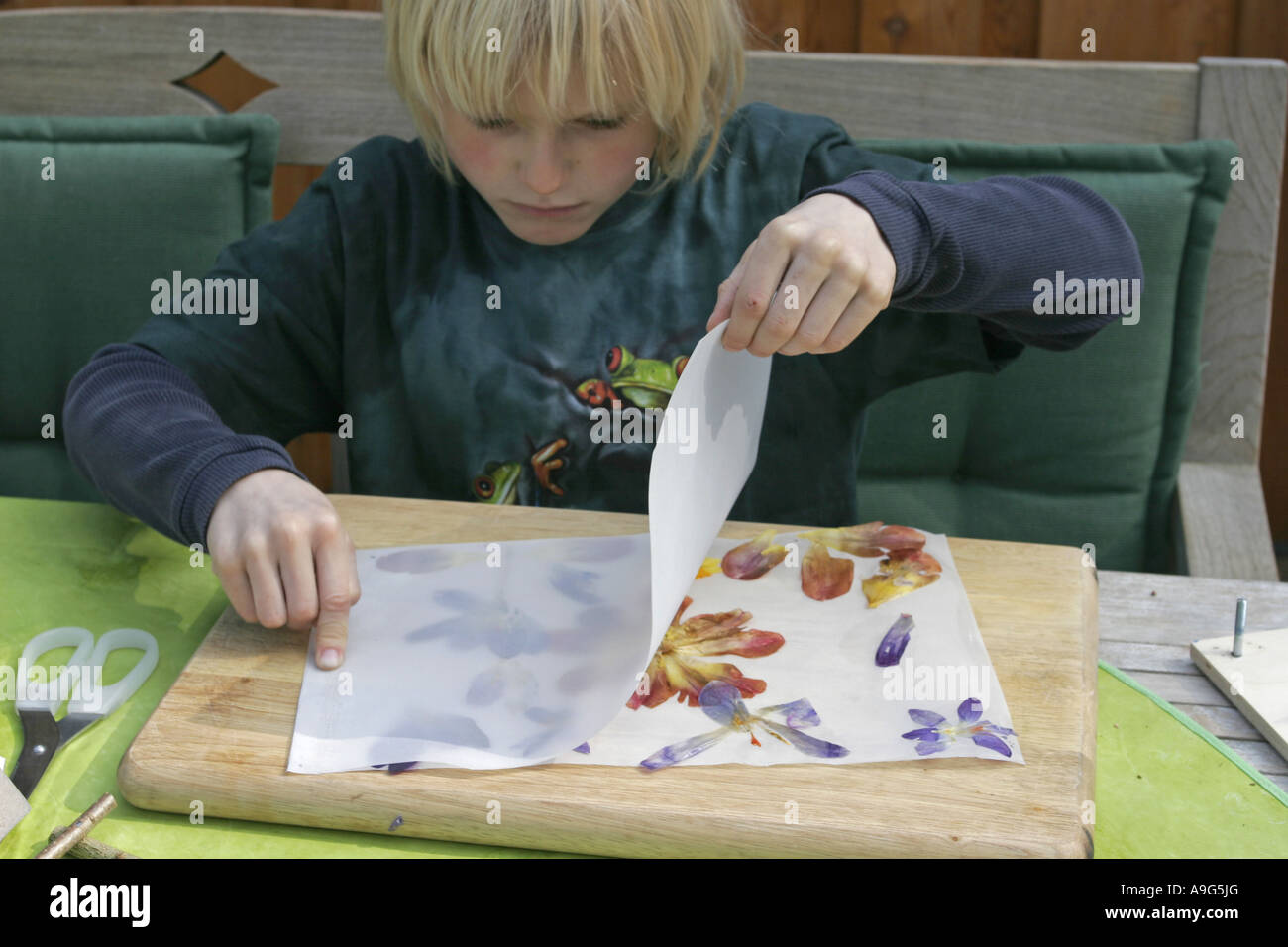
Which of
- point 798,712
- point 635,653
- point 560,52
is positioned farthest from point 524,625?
point 560,52

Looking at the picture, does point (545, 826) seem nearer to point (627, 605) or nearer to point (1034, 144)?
point (627, 605)

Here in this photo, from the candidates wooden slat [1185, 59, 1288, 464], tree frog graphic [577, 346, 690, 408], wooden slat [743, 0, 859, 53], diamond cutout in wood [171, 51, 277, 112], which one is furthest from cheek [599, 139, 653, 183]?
diamond cutout in wood [171, 51, 277, 112]

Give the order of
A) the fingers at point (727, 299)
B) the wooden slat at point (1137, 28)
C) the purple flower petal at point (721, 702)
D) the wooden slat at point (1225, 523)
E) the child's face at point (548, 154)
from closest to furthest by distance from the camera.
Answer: the purple flower petal at point (721, 702) < the fingers at point (727, 299) < the child's face at point (548, 154) < the wooden slat at point (1225, 523) < the wooden slat at point (1137, 28)

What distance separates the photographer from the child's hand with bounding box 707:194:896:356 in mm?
792

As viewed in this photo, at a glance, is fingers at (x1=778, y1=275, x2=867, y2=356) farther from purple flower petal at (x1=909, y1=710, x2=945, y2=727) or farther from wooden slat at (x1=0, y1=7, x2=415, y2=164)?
wooden slat at (x1=0, y1=7, x2=415, y2=164)

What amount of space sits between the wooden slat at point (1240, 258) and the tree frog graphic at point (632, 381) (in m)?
0.72

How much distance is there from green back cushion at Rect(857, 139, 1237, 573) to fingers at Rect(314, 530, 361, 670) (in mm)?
825

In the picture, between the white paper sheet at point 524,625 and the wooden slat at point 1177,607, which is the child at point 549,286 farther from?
the wooden slat at point 1177,607

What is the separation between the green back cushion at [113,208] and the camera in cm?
152

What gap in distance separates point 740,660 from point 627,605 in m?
0.10

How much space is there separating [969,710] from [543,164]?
0.51 metres

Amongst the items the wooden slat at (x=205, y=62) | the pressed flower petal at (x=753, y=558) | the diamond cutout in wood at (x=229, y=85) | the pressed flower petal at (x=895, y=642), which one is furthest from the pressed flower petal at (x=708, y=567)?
the diamond cutout in wood at (x=229, y=85)

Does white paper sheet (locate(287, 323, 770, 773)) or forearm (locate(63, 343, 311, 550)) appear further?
forearm (locate(63, 343, 311, 550))
